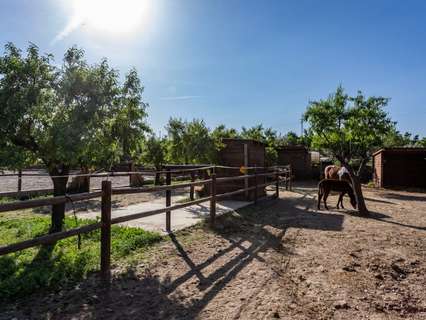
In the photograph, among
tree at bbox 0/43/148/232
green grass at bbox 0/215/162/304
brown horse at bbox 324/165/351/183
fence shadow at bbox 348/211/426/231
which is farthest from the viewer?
brown horse at bbox 324/165/351/183

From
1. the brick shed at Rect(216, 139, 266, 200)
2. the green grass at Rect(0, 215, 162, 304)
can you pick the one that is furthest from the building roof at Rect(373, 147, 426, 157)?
the green grass at Rect(0, 215, 162, 304)

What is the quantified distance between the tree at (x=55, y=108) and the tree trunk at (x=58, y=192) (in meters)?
0.02

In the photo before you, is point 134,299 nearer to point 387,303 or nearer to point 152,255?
point 152,255

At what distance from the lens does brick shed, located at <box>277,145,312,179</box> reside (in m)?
26.6

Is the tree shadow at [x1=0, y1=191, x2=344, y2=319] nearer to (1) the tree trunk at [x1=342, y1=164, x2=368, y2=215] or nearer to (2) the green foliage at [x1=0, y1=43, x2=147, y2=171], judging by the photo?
(2) the green foliage at [x1=0, y1=43, x2=147, y2=171]

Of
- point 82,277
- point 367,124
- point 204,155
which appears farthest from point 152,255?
point 367,124

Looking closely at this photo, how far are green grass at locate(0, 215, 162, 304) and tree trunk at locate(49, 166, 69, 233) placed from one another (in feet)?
1.15

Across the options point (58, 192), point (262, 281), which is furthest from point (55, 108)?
point (262, 281)

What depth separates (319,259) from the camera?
491 cm

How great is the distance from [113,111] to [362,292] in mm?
5041

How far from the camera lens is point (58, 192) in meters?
6.38

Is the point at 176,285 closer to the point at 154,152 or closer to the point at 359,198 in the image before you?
the point at 359,198

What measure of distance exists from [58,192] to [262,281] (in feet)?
14.5

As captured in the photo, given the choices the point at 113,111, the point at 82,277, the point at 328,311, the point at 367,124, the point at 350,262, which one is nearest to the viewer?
the point at 328,311
